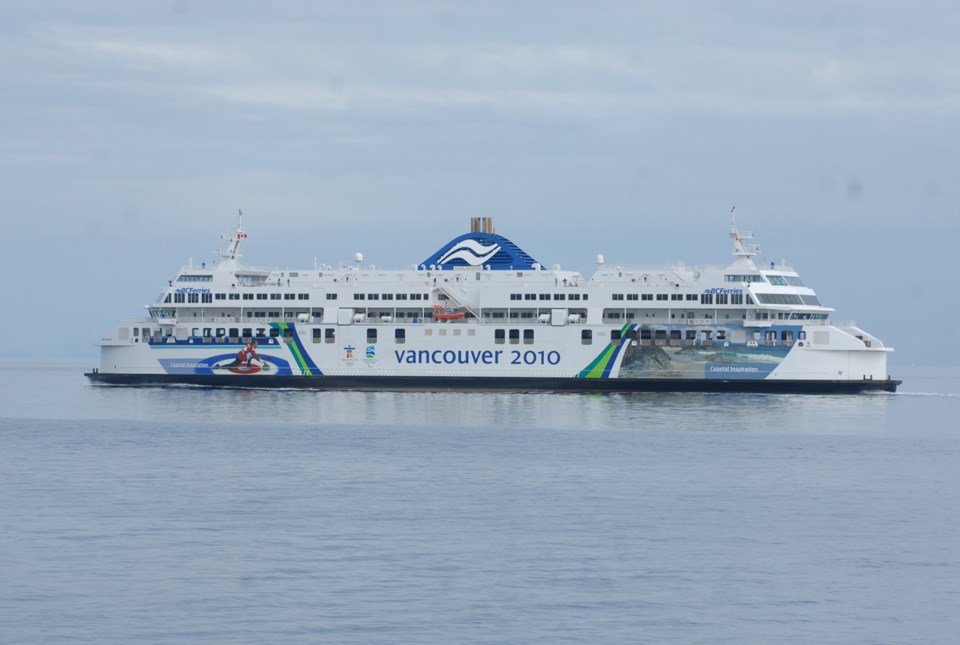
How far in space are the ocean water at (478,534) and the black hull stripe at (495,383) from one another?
13385 millimetres

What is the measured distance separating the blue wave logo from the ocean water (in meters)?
21.1

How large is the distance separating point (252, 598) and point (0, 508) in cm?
939

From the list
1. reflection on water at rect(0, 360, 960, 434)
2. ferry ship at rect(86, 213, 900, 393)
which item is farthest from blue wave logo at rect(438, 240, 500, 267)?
reflection on water at rect(0, 360, 960, 434)

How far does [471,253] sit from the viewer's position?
215 feet

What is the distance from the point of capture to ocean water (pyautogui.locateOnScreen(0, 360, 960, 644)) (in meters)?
18.6

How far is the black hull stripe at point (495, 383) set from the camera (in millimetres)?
58688

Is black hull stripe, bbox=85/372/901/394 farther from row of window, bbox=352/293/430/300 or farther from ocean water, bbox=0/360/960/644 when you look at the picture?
ocean water, bbox=0/360/960/644

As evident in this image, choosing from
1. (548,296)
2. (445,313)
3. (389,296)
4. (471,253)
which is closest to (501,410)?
(548,296)

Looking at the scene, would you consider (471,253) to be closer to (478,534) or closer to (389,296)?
(389,296)

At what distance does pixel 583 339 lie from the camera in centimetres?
6069

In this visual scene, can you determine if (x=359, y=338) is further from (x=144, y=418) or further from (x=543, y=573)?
(x=543, y=573)

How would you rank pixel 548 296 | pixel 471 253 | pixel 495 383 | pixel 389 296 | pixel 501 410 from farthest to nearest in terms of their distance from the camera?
pixel 471 253, pixel 389 296, pixel 548 296, pixel 495 383, pixel 501 410

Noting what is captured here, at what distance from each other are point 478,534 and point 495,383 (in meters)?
36.6

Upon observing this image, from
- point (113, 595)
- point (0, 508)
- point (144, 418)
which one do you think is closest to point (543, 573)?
point (113, 595)
